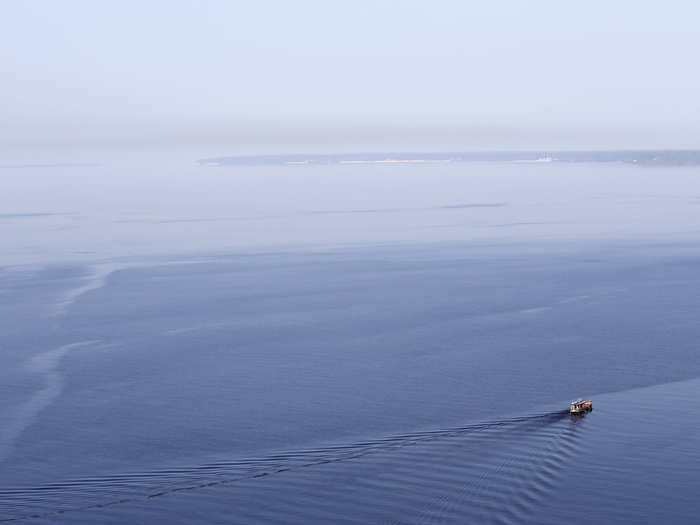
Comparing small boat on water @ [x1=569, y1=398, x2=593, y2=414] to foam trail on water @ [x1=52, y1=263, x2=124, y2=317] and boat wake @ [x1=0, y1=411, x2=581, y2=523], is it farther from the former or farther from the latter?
foam trail on water @ [x1=52, y1=263, x2=124, y2=317]

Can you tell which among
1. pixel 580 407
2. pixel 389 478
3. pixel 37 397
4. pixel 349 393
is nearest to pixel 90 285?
pixel 37 397

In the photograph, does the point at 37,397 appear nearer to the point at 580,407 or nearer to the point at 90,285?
the point at 580,407

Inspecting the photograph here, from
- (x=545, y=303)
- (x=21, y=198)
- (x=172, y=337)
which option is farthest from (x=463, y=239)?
(x=21, y=198)

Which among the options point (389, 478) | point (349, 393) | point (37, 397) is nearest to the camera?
point (389, 478)

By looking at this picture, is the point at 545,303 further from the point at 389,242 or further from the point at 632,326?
the point at 389,242

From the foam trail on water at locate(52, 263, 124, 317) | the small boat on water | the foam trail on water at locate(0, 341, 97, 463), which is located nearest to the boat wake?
the small boat on water

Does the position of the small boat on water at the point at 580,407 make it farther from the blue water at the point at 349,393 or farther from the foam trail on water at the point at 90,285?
the foam trail on water at the point at 90,285
